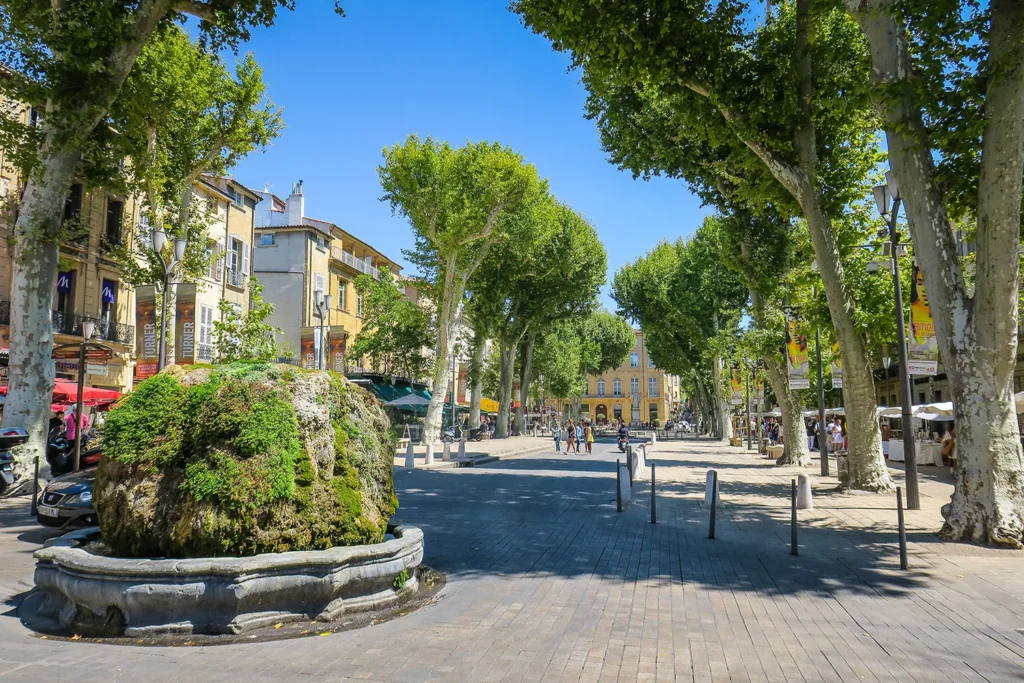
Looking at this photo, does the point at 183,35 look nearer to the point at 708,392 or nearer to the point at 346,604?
the point at 346,604

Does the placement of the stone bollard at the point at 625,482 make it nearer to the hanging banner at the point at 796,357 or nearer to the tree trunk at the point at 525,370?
the hanging banner at the point at 796,357

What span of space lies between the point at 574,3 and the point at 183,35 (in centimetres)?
1529

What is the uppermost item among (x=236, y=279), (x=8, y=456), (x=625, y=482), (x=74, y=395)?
(x=236, y=279)

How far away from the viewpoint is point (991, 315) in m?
9.62

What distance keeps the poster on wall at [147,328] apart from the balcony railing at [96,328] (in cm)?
807

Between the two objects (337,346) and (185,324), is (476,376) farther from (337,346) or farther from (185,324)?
(185,324)

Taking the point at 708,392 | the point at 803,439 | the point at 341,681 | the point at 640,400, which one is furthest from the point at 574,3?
the point at 640,400

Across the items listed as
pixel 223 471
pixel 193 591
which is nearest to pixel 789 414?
pixel 223 471

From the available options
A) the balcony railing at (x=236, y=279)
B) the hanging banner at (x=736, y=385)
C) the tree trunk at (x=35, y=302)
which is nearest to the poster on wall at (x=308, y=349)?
the tree trunk at (x=35, y=302)

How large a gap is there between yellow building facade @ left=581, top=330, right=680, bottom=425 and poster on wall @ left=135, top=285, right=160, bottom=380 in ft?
310

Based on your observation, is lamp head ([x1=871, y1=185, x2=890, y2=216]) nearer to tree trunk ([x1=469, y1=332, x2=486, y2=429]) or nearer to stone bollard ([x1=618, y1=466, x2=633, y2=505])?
stone bollard ([x1=618, y1=466, x2=633, y2=505])

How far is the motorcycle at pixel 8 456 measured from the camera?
14445mm

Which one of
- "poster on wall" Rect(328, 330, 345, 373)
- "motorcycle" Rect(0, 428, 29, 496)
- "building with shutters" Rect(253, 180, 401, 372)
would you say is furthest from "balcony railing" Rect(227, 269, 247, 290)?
"motorcycle" Rect(0, 428, 29, 496)

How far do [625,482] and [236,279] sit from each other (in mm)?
27180
